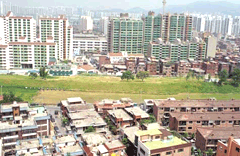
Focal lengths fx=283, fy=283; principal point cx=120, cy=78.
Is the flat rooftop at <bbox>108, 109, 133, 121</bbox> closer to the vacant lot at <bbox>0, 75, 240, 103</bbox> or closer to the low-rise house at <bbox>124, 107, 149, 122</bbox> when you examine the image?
the low-rise house at <bbox>124, 107, 149, 122</bbox>

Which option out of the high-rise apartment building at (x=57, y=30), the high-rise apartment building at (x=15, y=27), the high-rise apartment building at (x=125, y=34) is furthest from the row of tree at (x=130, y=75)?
the high-rise apartment building at (x=15, y=27)

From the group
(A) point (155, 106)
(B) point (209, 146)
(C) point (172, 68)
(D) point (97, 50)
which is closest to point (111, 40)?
(D) point (97, 50)

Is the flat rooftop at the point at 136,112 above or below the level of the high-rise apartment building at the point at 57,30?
below

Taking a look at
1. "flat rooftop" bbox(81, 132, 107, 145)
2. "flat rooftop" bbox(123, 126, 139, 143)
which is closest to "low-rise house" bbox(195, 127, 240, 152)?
"flat rooftop" bbox(123, 126, 139, 143)

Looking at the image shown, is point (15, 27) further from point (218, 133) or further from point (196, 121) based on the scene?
point (218, 133)

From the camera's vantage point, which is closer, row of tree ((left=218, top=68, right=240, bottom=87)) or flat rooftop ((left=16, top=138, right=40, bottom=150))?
flat rooftop ((left=16, top=138, right=40, bottom=150))

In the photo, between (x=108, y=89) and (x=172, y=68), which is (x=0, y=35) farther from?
(x=172, y=68)

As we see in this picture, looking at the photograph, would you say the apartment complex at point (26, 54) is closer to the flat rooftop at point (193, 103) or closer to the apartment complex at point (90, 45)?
the apartment complex at point (90, 45)

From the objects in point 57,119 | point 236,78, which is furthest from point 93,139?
point 236,78
